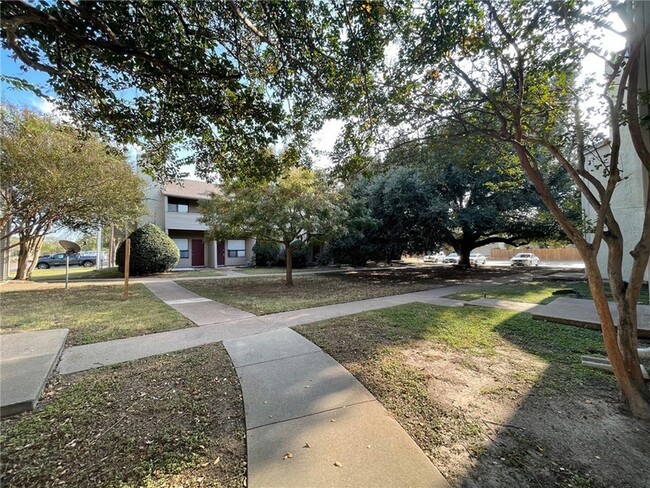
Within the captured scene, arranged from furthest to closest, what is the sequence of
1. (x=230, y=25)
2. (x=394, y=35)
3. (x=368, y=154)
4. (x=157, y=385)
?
(x=368, y=154) → (x=230, y=25) → (x=394, y=35) → (x=157, y=385)

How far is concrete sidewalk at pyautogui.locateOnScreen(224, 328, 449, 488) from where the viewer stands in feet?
6.32

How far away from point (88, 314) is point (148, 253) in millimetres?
9032

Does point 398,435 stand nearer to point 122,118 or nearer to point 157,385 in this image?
point 157,385

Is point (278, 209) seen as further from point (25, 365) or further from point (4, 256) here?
point (4, 256)

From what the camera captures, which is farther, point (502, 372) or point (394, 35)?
point (394, 35)

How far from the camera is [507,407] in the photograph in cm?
272

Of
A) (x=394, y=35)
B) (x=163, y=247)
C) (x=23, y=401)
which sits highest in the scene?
(x=394, y=35)

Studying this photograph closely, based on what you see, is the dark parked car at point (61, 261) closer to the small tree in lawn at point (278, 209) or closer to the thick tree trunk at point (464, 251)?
the small tree in lawn at point (278, 209)

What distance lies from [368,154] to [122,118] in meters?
3.78

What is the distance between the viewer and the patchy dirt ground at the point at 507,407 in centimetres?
200

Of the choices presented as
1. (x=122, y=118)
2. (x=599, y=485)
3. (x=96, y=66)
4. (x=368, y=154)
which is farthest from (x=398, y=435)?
(x=96, y=66)

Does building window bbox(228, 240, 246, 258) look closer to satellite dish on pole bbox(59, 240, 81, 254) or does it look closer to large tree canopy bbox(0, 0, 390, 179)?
satellite dish on pole bbox(59, 240, 81, 254)

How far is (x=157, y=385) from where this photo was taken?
3.19 m

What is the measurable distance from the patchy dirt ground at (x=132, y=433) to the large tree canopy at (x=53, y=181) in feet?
23.4
